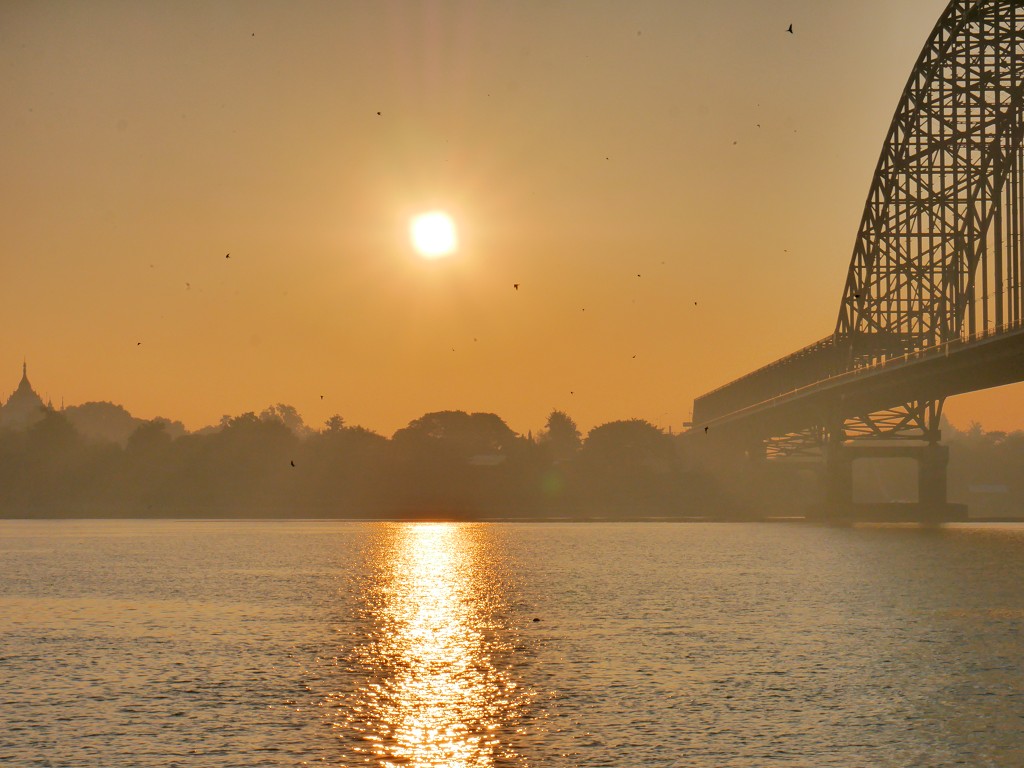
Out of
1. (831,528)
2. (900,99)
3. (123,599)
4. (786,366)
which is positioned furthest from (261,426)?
(123,599)

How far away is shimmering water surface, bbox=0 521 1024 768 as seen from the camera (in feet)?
83.6

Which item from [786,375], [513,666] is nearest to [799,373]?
[786,375]

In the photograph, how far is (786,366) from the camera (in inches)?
5960

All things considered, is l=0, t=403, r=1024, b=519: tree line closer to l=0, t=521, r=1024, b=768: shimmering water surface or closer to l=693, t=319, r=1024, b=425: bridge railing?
l=693, t=319, r=1024, b=425: bridge railing

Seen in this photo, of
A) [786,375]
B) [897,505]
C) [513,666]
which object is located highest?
[786,375]

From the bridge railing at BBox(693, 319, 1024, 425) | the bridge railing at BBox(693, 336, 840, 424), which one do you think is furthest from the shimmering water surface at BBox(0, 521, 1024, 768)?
the bridge railing at BBox(693, 336, 840, 424)

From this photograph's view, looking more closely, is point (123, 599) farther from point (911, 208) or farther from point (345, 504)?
point (345, 504)

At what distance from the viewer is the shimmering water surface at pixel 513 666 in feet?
83.6

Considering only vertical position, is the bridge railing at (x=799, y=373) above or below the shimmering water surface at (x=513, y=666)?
above

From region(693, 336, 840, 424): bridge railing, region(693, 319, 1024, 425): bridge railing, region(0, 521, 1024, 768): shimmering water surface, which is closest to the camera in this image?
region(0, 521, 1024, 768): shimmering water surface

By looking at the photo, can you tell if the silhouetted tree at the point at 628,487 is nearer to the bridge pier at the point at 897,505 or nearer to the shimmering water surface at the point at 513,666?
the bridge pier at the point at 897,505

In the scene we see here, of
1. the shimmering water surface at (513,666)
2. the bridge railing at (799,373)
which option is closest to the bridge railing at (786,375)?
the bridge railing at (799,373)

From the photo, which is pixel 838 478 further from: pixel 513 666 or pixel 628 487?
pixel 513 666

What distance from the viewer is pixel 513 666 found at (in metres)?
35.8
